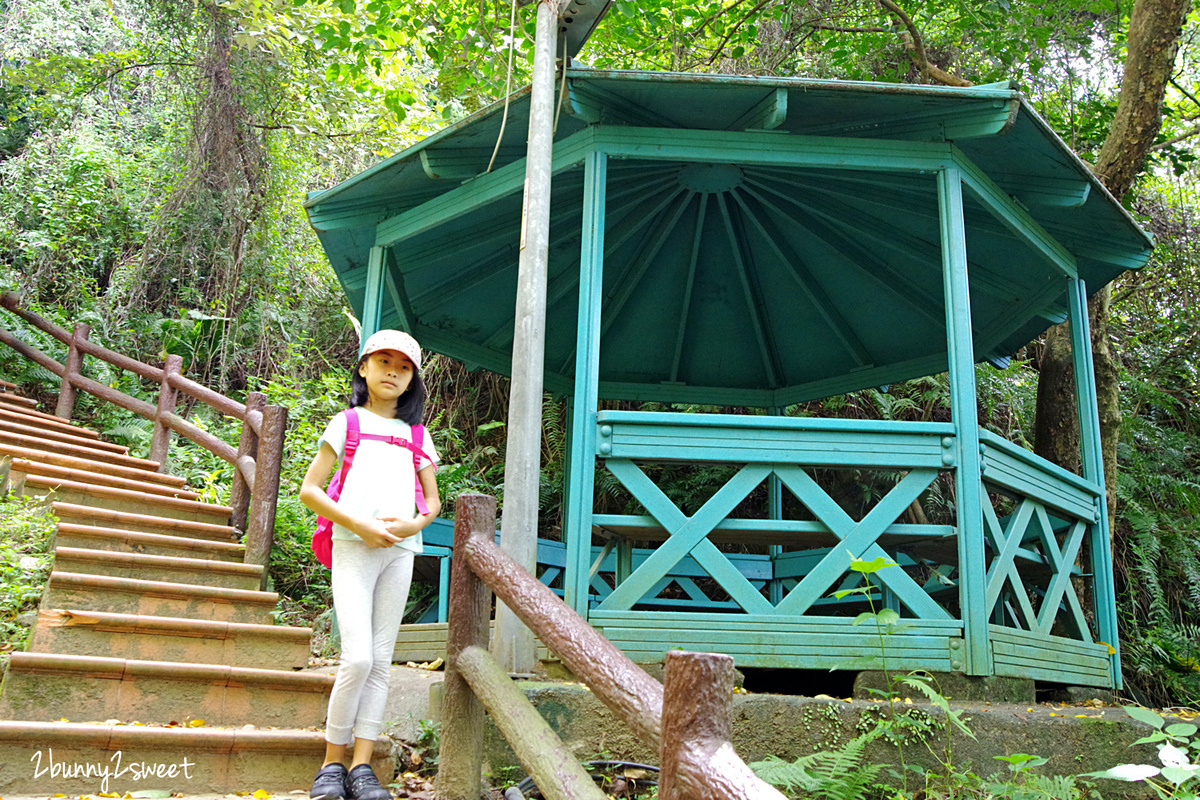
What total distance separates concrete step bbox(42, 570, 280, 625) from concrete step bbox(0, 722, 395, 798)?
128 cm

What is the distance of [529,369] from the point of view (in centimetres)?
428

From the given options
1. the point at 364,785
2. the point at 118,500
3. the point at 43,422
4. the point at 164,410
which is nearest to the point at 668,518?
the point at 364,785

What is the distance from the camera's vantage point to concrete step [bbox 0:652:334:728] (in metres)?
3.62

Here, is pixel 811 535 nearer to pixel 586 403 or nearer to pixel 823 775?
pixel 586 403

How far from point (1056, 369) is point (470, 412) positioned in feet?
19.9

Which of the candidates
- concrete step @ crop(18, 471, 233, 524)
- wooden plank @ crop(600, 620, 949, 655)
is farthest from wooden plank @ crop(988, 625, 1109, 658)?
concrete step @ crop(18, 471, 233, 524)

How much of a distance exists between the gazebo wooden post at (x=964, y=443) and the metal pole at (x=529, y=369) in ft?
7.17

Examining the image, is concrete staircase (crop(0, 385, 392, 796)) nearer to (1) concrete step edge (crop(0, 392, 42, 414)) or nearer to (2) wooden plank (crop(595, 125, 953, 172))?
(1) concrete step edge (crop(0, 392, 42, 414))

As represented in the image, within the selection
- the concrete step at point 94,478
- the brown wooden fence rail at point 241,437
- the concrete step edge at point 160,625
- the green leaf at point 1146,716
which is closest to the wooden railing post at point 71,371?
the brown wooden fence rail at point 241,437

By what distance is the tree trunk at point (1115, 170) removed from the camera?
21.6ft

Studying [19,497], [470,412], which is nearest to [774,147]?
[19,497]

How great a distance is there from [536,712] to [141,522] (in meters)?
3.84

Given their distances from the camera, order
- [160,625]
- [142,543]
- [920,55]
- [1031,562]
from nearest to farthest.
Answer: [160,625]
[142,543]
[1031,562]
[920,55]

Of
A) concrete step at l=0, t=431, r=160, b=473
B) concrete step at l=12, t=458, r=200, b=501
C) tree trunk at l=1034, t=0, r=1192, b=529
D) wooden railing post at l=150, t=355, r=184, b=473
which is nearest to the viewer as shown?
concrete step at l=12, t=458, r=200, b=501
